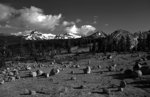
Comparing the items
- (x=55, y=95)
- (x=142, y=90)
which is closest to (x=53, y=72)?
(x=55, y=95)

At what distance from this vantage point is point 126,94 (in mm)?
18328

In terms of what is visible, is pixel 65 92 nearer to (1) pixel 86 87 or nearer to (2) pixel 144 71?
(1) pixel 86 87

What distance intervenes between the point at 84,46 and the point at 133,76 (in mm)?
170847

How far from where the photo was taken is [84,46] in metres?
196

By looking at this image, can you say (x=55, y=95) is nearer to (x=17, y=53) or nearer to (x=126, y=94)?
(x=126, y=94)

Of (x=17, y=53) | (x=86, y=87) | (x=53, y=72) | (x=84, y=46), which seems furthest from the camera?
(x=84, y=46)

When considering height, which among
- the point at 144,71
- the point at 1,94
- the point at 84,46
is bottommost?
the point at 1,94

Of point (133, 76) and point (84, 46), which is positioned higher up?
point (84, 46)

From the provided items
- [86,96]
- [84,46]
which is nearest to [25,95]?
[86,96]

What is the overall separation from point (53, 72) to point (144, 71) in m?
17.4

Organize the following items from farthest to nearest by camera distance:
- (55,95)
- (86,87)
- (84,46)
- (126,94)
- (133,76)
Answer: (84,46) < (133,76) < (86,87) < (55,95) < (126,94)

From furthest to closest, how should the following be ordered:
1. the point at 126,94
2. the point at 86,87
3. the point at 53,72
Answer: the point at 53,72 → the point at 86,87 → the point at 126,94

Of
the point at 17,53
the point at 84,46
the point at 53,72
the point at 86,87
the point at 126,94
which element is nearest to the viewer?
the point at 126,94

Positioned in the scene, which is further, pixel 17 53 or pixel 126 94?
pixel 17 53
